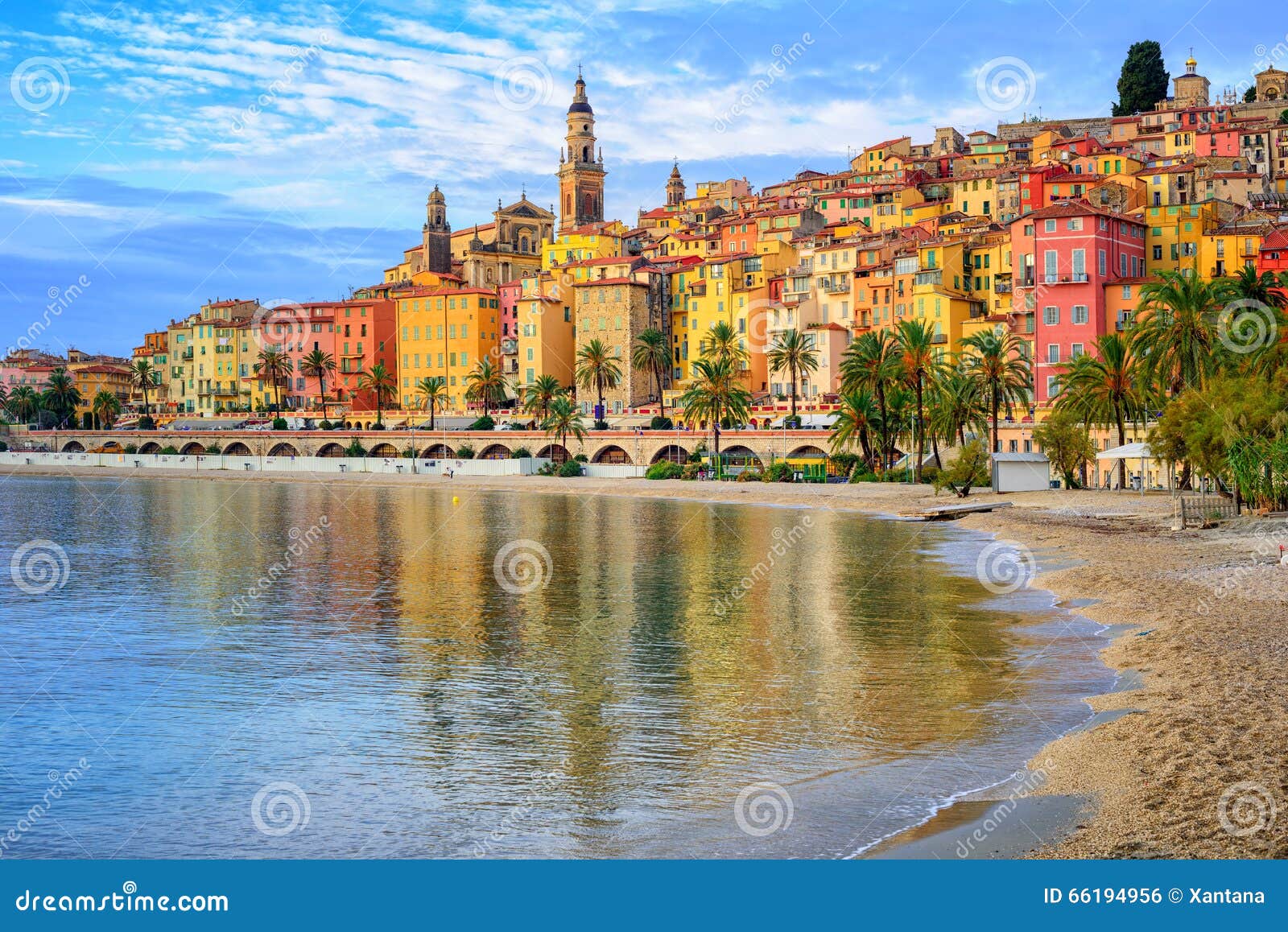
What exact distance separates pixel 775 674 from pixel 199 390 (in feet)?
521

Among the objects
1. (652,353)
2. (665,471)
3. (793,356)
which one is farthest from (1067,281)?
(652,353)

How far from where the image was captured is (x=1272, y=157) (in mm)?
126500

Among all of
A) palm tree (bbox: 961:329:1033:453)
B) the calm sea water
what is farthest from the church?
the calm sea water

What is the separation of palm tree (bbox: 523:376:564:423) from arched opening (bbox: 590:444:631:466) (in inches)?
347

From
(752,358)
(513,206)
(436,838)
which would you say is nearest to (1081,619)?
(436,838)

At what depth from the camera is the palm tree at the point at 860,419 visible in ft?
268

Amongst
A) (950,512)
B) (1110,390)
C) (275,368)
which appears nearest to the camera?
(950,512)

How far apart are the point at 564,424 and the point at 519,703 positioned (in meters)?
82.7

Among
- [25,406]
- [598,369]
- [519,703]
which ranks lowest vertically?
[519,703]

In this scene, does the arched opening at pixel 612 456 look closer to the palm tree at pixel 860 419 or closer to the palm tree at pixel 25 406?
the palm tree at pixel 860 419

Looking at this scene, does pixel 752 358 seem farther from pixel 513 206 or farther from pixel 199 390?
pixel 199 390

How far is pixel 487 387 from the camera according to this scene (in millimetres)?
129000

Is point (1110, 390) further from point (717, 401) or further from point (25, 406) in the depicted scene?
point (25, 406)

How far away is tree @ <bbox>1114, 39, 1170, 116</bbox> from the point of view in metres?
153
